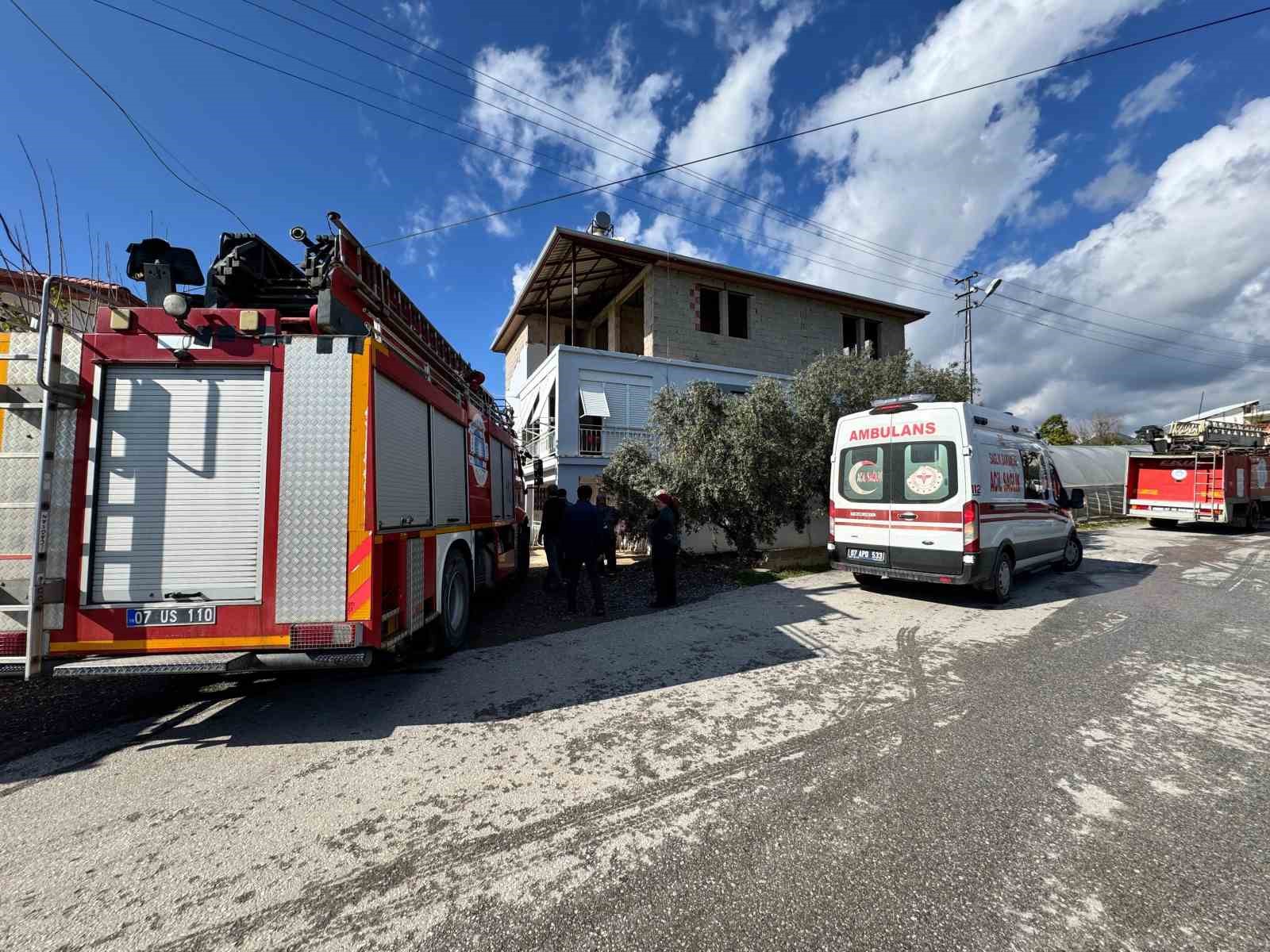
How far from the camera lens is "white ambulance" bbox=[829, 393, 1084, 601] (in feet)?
22.0

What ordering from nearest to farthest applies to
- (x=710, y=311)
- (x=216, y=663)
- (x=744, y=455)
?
1. (x=216, y=663)
2. (x=744, y=455)
3. (x=710, y=311)

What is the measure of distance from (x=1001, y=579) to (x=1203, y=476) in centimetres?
1421

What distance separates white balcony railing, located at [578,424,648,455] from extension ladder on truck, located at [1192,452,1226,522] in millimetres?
16059

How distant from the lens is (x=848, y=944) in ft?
6.19

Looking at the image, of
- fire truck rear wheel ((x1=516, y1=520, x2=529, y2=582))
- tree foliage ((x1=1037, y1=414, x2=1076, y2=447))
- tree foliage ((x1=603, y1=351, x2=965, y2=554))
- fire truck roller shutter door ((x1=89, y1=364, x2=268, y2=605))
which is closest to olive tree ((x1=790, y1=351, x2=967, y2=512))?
tree foliage ((x1=603, y1=351, x2=965, y2=554))

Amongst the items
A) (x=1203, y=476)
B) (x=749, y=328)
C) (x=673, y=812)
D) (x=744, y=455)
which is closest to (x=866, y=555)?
(x=744, y=455)

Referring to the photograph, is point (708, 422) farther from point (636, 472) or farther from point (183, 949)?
point (183, 949)

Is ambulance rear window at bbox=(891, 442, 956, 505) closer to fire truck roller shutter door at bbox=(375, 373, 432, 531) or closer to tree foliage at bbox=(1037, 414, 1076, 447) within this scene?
fire truck roller shutter door at bbox=(375, 373, 432, 531)

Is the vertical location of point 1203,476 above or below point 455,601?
above

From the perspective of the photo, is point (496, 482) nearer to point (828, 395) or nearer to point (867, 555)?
point (867, 555)

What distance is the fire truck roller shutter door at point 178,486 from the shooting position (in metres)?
3.49

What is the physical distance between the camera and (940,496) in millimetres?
6852

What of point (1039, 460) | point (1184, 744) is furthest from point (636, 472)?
point (1184, 744)

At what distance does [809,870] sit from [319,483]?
3.58 m
